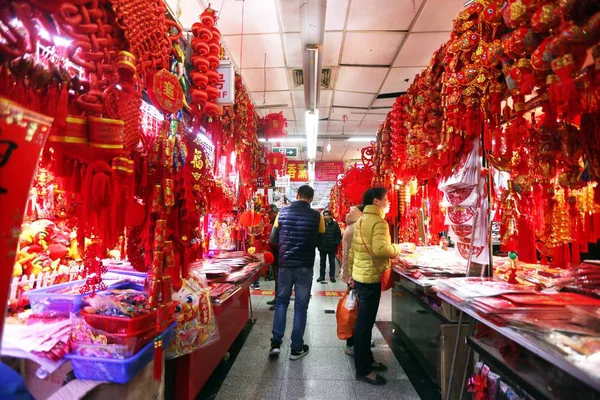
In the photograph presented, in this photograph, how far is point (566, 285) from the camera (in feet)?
5.64

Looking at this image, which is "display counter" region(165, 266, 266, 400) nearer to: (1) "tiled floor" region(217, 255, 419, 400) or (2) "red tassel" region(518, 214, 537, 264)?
(1) "tiled floor" region(217, 255, 419, 400)

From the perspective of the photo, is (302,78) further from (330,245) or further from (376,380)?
(376,380)

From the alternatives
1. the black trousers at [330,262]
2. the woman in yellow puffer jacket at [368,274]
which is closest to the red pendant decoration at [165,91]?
the woman in yellow puffer jacket at [368,274]

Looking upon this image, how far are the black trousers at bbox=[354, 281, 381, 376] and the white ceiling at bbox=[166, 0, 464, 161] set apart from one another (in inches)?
107

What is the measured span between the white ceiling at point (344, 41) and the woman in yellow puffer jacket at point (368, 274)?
219cm

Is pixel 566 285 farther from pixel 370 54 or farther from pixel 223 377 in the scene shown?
pixel 370 54

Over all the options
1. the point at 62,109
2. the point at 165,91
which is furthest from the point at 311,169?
the point at 62,109

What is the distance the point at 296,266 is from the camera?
3.04 m

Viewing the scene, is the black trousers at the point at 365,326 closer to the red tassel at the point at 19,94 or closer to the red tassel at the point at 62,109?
the red tassel at the point at 62,109

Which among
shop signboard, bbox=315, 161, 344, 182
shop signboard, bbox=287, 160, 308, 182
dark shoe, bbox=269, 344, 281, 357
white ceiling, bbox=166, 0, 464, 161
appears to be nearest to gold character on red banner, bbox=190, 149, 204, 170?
white ceiling, bbox=166, 0, 464, 161

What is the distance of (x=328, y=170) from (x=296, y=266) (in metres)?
8.81

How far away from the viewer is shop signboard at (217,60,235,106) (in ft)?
7.73

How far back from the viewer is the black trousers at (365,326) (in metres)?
2.62

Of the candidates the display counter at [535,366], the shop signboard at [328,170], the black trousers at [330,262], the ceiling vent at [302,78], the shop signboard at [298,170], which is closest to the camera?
the display counter at [535,366]
